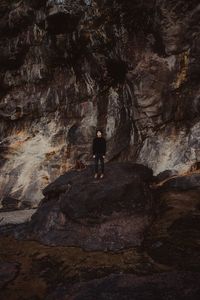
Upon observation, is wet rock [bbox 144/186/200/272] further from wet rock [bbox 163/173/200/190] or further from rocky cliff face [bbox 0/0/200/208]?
rocky cliff face [bbox 0/0/200/208]

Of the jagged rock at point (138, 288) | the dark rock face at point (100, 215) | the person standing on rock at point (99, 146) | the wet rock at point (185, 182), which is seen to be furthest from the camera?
the wet rock at point (185, 182)

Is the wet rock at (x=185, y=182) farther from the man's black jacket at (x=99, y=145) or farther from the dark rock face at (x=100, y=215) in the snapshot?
the man's black jacket at (x=99, y=145)

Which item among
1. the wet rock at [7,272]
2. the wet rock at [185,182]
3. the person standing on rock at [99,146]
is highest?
the person standing on rock at [99,146]

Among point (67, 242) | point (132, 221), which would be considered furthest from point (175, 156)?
point (67, 242)

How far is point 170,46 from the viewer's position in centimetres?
2836

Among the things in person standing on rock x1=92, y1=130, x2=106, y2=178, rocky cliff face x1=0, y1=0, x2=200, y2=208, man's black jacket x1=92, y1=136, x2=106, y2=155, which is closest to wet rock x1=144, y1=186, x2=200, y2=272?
person standing on rock x1=92, y1=130, x2=106, y2=178

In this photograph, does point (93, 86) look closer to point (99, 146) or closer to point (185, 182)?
point (99, 146)

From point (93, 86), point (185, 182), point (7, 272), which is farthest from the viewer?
point (93, 86)

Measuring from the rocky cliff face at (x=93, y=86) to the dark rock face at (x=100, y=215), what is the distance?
6.79 metres

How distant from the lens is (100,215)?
749 inches

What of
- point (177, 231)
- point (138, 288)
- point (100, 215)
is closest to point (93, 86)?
point (100, 215)

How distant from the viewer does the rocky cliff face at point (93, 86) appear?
27.8 m

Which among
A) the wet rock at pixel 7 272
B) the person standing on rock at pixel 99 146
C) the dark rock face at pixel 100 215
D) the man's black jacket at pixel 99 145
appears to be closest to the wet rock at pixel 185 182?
the dark rock face at pixel 100 215

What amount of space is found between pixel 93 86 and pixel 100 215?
1821 centimetres
